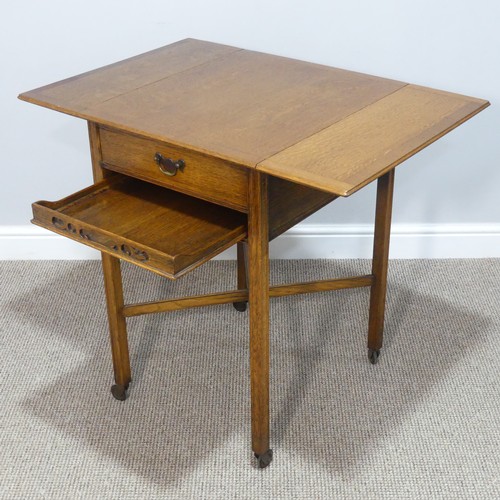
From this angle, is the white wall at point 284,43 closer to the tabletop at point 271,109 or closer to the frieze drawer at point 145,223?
the tabletop at point 271,109

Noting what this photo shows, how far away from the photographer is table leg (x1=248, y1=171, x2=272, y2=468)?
1625 mm

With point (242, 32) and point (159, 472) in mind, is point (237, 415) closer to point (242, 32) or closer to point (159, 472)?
point (159, 472)

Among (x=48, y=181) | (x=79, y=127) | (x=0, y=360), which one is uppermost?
(x=79, y=127)

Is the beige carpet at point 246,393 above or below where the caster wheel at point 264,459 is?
below

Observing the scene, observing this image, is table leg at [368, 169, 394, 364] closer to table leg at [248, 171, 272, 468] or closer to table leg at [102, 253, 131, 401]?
table leg at [248, 171, 272, 468]

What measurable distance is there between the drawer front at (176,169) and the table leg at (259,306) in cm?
3

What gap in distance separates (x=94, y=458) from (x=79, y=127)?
98cm

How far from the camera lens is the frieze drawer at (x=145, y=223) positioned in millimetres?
1588

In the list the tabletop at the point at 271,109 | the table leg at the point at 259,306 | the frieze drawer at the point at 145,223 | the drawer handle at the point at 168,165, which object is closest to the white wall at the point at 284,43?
the tabletop at the point at 271,109

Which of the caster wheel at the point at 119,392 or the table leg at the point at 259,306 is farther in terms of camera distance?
the caster wheel at the point at 119,392

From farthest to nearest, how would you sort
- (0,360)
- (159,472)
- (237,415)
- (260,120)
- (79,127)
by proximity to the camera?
(79,127) < (0,360) < (237,415) < (159,472) < (260,120)

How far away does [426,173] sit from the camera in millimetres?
2572

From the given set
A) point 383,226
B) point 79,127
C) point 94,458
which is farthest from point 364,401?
point 79,127

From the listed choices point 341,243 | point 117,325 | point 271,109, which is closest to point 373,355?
point 341,243
